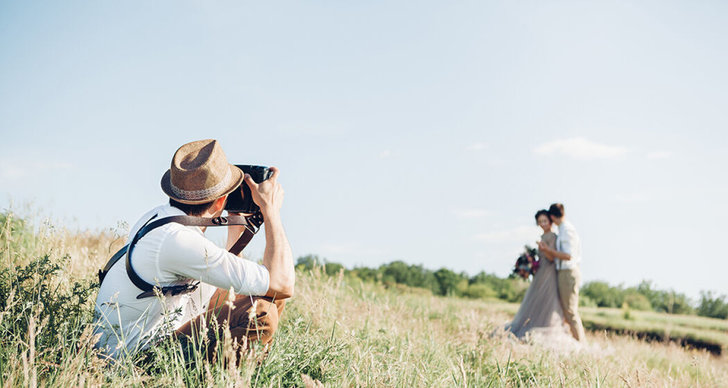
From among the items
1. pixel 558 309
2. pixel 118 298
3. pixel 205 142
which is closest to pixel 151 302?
pixel 118 298

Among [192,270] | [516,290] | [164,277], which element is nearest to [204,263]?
[192,270]

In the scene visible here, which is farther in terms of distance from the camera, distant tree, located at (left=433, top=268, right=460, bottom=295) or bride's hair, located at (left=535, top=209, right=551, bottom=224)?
distant tree, located at (left=433, top=268, right=460, bottom=295)

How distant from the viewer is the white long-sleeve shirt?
8.66 feet

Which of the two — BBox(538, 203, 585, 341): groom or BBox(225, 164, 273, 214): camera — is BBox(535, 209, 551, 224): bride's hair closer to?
BBox(538, 203, 585, 341): groom

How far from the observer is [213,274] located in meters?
2.67

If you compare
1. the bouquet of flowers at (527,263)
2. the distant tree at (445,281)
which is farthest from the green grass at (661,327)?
the bouquet of flowers at (527,263)

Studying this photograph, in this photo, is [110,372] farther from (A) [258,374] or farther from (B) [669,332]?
(B) [669,332]

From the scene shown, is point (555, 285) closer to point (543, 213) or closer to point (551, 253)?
point (551, 253)

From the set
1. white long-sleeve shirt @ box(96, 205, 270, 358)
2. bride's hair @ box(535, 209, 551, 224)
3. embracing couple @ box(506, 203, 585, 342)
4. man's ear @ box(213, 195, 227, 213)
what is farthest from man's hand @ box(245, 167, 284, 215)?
bride's hair @ box(535, 209, 551, 224)

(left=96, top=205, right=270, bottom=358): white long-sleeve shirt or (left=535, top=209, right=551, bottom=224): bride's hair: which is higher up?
(left=535, top=209, right=551, bottom=224): bride's hair

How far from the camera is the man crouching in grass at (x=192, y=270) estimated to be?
8.73ft

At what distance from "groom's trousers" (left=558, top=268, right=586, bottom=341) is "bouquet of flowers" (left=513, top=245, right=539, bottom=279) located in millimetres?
580

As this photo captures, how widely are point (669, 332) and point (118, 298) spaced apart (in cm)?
1163

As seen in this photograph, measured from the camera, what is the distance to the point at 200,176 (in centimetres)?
285
